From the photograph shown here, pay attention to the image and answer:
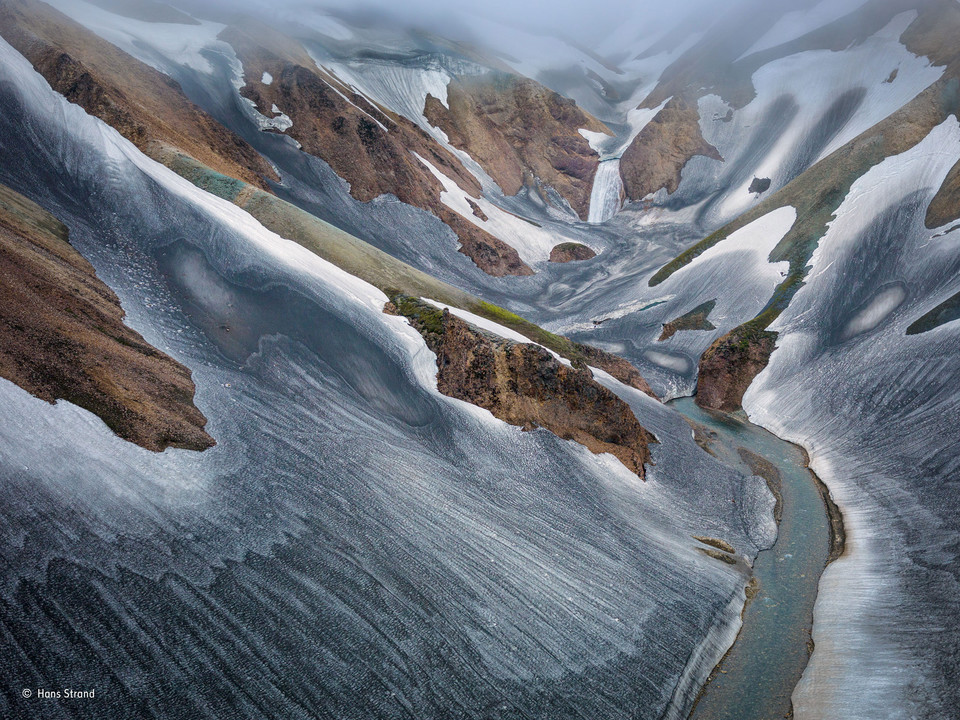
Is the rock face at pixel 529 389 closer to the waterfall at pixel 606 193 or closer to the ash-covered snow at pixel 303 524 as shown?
the ash-covered snow at pixel 303 524

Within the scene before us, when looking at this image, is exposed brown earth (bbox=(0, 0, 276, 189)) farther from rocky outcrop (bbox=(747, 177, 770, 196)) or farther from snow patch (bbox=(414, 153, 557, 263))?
rocky outcrop (bbox=(747, 177, 770, 196))

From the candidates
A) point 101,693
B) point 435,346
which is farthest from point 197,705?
point 435,346

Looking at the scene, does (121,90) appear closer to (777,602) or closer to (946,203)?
(777,602)

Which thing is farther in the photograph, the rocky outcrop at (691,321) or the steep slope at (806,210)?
the rocky outcrop at (691,321)

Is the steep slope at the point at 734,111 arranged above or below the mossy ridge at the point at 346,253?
above

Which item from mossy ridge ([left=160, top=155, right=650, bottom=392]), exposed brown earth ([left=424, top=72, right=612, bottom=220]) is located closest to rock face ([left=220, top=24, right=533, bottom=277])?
exposed brown earth ([left=424, top=72, right=612, bottom=220])

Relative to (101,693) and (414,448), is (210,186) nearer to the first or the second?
(414,448)

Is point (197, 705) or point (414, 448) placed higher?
point (414, 448)

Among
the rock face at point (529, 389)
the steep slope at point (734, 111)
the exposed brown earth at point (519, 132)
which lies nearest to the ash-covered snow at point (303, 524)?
the rock face at point (529, 389)
